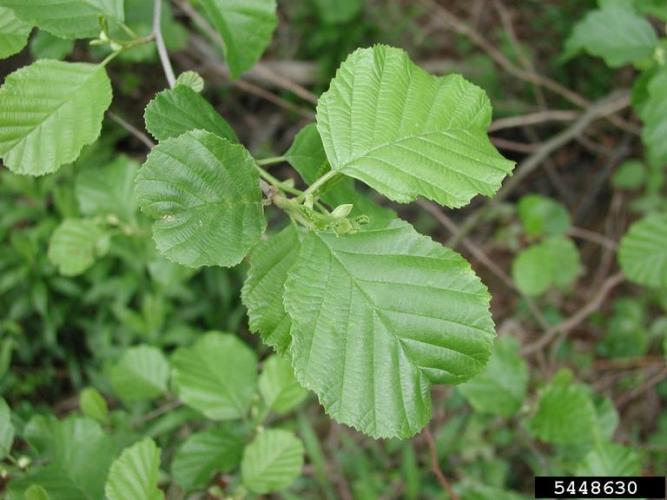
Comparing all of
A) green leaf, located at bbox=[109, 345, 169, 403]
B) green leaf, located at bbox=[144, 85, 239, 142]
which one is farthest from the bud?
green leaf, located at bbox=[109, 345, 169, 403]

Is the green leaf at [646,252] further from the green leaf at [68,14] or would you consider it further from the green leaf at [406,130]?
the green leaf at [68,14]

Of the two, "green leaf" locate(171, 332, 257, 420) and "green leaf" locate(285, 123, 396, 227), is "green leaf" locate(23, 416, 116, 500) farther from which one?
"green leaf" locate(285, 123, 396, 227)

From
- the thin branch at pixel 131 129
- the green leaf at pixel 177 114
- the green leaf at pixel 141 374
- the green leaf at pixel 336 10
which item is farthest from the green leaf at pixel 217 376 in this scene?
the green leaf at pixel 336 10

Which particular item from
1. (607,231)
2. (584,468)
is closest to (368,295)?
(584,468)

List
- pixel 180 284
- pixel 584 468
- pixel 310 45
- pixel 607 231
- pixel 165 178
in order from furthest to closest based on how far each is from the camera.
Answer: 1. pixel 607 231
2. pixel 310 45
3. pixel 180 284
4. pixel 584 468
5. pixel 165 178

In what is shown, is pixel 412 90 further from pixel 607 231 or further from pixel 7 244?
pixel 607 231
